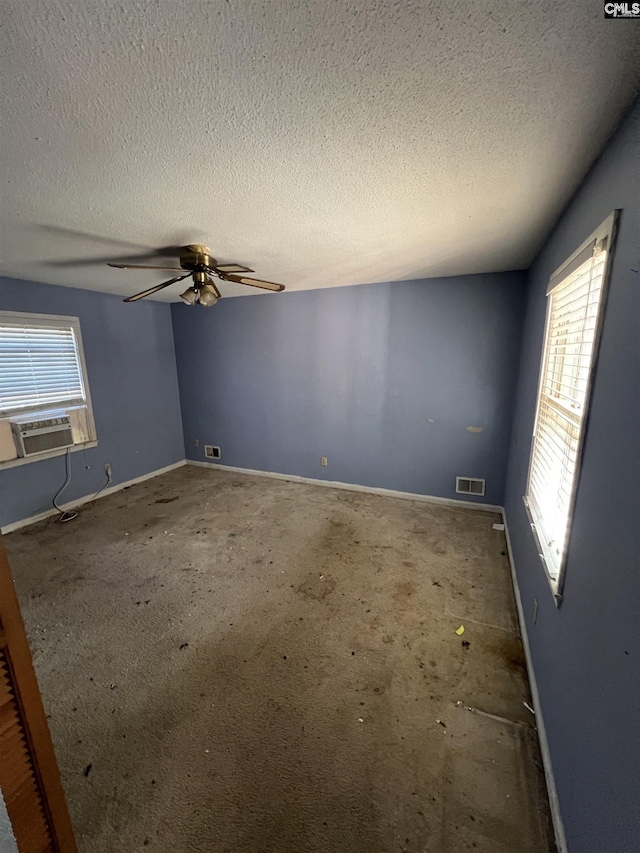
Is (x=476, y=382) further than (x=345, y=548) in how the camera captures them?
Yes

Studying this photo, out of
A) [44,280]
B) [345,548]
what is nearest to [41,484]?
[44,280]

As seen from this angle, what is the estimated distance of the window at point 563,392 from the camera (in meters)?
1.18

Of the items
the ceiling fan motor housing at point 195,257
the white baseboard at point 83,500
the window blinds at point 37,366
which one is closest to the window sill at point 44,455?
the window blinds at point 37,366

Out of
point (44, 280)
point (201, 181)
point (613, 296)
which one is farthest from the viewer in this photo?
point (44, 280)

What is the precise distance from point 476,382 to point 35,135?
3376 millimetres

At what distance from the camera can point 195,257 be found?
7.11ft

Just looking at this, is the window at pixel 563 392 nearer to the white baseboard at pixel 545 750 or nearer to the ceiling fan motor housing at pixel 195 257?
the white baseboard at pixel 545 750

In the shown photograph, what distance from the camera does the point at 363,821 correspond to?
1.16m

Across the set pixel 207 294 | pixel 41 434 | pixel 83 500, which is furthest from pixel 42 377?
pixel 207 294

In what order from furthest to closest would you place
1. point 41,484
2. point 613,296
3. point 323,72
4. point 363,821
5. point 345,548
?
point 41,484, point 345,548, point 363,821, point 613,296, point 323,72

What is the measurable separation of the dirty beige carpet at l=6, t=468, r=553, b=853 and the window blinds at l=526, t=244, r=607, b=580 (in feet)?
2.67

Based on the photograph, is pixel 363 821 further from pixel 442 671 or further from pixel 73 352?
pixel 73 352

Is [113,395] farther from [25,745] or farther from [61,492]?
[25,745]

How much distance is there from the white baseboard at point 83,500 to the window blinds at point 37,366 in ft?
3.50
